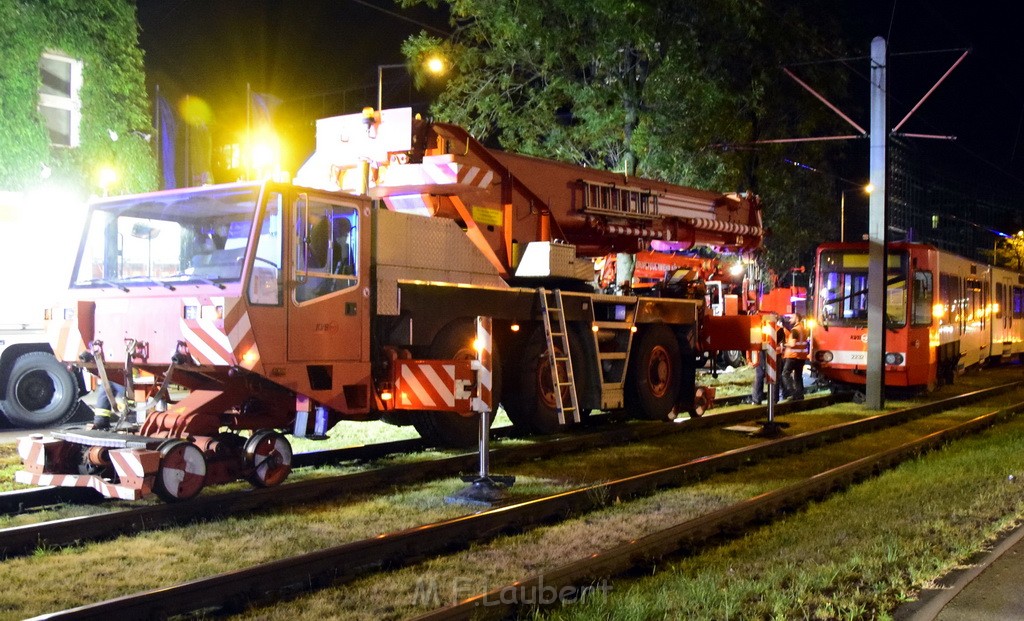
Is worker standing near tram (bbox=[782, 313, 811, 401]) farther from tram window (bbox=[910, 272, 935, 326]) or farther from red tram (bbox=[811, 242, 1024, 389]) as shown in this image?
tram window (bbox=[910, 272, 935, 326])

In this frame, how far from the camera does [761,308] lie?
18281mm

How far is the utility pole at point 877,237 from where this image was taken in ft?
53.5

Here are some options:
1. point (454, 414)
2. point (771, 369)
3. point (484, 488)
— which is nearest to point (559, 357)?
point (454, 414)

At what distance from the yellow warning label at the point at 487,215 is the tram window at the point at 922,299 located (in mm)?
10359

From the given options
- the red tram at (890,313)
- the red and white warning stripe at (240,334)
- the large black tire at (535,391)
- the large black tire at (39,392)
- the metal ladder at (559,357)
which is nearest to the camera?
the red and white warning stripe at (240,334)

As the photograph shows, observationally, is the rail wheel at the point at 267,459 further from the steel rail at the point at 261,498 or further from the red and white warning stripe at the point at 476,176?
the red and white warning stripe at the point at 476,176

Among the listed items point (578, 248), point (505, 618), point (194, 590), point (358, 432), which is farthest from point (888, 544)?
point (358, 432)

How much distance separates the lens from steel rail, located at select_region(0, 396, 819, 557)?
670cm

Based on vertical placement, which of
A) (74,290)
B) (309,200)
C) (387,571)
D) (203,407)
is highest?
(309,200)

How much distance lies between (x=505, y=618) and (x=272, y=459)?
3.74 metres

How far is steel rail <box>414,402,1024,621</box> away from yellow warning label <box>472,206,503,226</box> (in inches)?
179

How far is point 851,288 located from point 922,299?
1368mm

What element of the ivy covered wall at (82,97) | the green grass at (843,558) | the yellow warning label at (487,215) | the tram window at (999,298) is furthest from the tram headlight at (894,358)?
the ivy covered wall at (82,97)

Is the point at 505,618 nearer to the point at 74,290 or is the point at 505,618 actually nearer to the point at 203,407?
the point at 203,407
